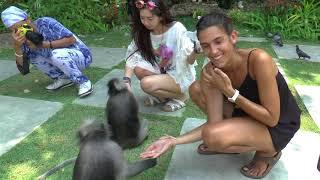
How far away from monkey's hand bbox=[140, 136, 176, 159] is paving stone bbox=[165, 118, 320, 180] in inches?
15.1

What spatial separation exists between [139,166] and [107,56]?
12.8 feet

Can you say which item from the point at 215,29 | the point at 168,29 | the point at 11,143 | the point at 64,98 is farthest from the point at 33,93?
the point at 215,29

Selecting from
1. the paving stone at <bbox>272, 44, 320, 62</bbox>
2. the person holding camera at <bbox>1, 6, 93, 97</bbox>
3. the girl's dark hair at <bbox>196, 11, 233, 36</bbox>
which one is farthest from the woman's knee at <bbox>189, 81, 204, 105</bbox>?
the paving stone at <bbox>272, 44, 320, 62</bbox>

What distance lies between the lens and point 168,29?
428 centimetres

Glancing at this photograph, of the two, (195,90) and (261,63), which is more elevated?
(261,63)

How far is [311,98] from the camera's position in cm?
487

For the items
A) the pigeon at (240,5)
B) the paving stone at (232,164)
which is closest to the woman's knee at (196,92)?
the paving stone at (232,164)

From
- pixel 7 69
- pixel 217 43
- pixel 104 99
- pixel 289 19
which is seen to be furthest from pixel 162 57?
pixel 289 19

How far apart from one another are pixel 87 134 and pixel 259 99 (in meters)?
1.24

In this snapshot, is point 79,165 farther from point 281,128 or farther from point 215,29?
point 281,128

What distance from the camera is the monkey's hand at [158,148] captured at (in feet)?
9.37

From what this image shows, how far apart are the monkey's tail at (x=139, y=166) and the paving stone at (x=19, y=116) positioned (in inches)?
51.5

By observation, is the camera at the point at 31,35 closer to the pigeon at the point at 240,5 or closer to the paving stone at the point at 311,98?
the paving stone at the point at 311,98

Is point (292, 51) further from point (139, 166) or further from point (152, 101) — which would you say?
point (139, 166)
